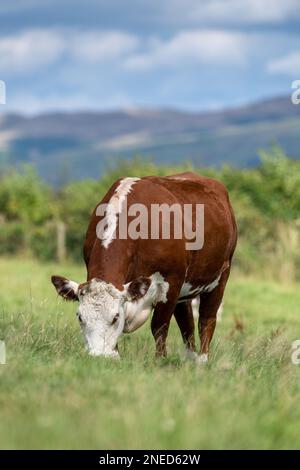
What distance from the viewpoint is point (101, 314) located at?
362 inches

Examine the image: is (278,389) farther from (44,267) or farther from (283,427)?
(44,267)

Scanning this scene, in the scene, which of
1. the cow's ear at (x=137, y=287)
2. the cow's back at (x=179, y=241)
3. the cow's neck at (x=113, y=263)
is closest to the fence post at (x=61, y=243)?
the cow's back at (x=179, y=241)

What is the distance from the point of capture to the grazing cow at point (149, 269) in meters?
9.29

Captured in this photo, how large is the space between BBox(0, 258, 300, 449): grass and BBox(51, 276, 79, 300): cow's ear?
0.47 meters

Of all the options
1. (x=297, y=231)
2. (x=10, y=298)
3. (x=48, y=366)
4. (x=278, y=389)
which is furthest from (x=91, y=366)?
(x=297, y=231)

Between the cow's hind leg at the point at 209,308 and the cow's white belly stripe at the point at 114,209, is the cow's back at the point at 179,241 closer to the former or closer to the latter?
the cow's white belly stripe at the point at 114,209

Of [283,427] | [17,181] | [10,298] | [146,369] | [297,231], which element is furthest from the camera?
[17,181]

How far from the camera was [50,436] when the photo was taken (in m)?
6.28

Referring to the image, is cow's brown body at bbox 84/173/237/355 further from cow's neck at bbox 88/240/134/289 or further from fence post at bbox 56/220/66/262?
fence post at bbox 56/220/66/262

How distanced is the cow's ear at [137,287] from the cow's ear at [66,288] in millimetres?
506

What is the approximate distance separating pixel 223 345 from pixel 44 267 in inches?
720

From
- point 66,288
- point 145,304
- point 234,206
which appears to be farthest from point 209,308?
point 234,206

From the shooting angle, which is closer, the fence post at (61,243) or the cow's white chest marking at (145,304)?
the cow's white chest marking at (145,304)
